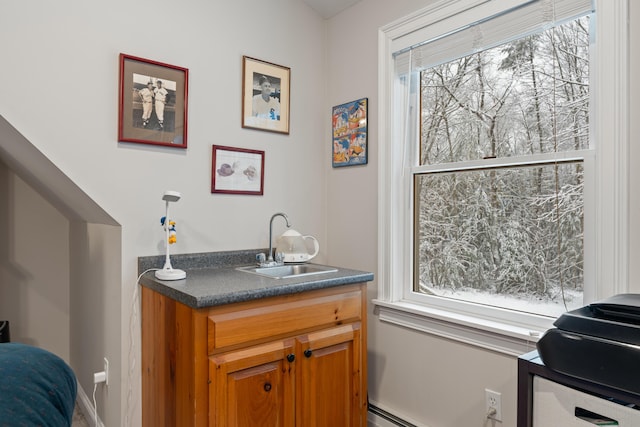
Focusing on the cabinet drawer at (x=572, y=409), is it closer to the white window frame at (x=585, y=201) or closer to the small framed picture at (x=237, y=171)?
the white window frame at (x=585, y=201)

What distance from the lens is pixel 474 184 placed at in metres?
1.84

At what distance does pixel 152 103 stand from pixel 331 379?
59.4 inches

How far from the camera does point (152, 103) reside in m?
1.85

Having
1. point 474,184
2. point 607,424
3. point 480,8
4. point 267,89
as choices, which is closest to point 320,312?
point 474,184

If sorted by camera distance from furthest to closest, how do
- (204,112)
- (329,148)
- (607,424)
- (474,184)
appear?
(329,148)
(204,112)
(474,184)
(607,424)

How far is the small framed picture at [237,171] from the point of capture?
206 cm

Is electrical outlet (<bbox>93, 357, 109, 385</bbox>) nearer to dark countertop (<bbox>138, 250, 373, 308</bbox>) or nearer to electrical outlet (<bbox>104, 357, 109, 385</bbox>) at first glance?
electrical outlet (<bbox>104, 357, 109, 385</bbox>)

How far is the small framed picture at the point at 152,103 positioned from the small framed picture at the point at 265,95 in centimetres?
34

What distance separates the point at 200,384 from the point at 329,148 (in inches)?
62.0

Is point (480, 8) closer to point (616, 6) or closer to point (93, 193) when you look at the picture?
point (616, 6)

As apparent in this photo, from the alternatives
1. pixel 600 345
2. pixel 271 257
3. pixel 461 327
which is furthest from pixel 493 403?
pixel 271 257

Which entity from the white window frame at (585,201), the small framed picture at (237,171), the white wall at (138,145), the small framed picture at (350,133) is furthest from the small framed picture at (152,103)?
the white window frame at (585,201)

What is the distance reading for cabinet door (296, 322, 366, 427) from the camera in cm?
165

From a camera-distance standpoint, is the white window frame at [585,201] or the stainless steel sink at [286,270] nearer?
the white window frame at [585,201]
